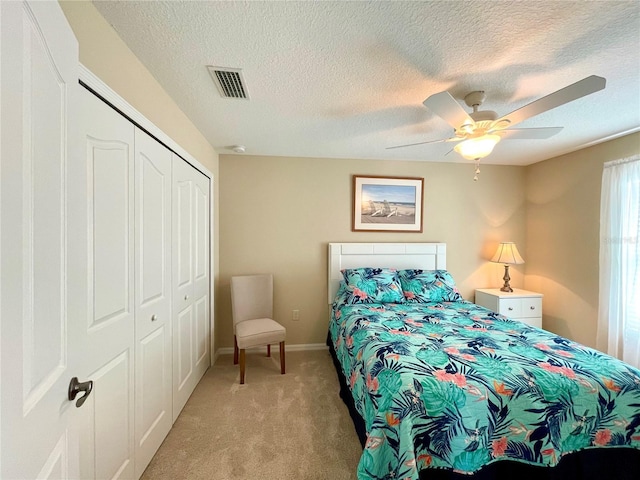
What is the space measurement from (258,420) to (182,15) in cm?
259

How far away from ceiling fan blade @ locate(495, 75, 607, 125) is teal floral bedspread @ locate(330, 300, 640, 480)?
1.46 meters

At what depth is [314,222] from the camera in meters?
3.31

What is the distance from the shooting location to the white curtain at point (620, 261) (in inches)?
95.0

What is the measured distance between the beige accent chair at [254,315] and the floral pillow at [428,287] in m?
1.47

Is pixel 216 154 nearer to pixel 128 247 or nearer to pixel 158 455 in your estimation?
pixel 128 247

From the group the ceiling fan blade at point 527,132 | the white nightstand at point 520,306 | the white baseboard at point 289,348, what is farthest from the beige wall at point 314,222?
the ceiling fan blade at point 527,132

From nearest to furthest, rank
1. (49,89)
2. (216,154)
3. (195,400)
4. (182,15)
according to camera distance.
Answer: (49,89) → (182,15) → (195,400) → (216,154)

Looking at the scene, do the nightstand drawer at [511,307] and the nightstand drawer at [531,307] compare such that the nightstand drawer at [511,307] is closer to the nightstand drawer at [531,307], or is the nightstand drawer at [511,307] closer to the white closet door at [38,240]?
the nightstand drawer at [531,307]

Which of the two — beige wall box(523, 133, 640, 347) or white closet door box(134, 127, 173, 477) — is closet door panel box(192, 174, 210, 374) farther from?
beige wall box(523, 133, 640, 347)

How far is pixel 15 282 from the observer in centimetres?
53

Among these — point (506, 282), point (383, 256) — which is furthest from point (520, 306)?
point (383, 256)

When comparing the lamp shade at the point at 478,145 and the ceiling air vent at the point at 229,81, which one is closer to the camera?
the ceiling air vent at the point at 229,81

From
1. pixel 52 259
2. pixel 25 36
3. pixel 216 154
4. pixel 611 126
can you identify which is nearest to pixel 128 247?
pixel 52 259

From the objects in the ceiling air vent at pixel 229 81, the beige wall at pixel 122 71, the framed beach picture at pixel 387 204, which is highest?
the ceiling air vent at pixel 229 81
